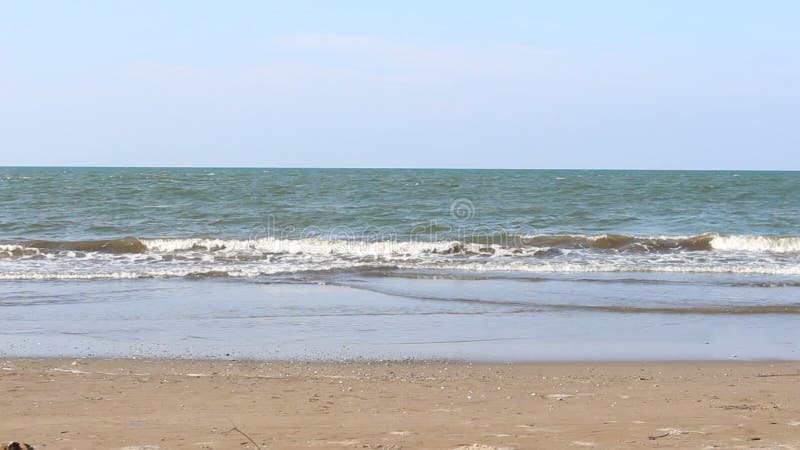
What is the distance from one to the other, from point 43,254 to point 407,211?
13282 millimetres

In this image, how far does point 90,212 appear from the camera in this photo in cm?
2745

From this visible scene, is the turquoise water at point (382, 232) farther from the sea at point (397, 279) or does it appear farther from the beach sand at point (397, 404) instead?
the beach sand at point (397, 404)

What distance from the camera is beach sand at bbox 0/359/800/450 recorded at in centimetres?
495

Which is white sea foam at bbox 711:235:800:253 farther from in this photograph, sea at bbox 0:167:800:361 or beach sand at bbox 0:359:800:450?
beach sand at bbox 0:359:800:450

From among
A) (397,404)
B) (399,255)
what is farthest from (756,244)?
(397,404)

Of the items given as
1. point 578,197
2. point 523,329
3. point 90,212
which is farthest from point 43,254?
point 578,197

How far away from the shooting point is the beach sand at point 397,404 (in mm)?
4953

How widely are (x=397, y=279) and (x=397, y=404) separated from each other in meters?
9.16

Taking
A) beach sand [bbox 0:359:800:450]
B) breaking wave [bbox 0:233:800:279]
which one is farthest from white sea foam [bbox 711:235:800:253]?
beach sand [bbox 0:359:800:450]

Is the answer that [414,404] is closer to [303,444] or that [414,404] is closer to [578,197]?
[303,444]

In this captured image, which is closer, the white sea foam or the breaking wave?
the breaking wave

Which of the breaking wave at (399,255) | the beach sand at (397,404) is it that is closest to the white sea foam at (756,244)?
the breaking wave at (399,255)

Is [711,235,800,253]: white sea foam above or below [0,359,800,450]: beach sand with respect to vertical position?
above

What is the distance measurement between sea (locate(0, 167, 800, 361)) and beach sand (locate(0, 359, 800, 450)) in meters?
0.72
